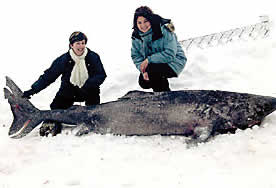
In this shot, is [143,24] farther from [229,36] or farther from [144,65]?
[229,36]

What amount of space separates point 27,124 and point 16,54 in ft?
23.6

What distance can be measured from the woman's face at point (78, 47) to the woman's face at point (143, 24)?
864 mm

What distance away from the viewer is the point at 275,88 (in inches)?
187

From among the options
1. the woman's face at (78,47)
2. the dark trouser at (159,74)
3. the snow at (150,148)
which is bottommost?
the snow at (150,148)

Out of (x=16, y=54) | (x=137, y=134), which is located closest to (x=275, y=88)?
(x=137, y=134)

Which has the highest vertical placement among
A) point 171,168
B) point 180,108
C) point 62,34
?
point 62,34

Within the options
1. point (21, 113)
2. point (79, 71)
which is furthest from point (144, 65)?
point (21, 113)

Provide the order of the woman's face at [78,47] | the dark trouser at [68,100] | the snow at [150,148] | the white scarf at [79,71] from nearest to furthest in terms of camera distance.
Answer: the snow at [150,148], the woman's face at [78,47], the white scarf at [79,71], the dark trouser at [68,100]

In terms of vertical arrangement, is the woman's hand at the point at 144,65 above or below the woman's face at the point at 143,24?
below

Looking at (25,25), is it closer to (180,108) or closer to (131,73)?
(131,73)

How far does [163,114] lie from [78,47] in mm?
1693

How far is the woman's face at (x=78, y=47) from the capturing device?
14.9ft

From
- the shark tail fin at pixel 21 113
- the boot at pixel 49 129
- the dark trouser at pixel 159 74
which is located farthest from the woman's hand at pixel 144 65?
the shark tail fin at pixel 21 113

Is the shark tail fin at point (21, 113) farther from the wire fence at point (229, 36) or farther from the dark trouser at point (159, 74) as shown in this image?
the wire fence at point (229, 36)
